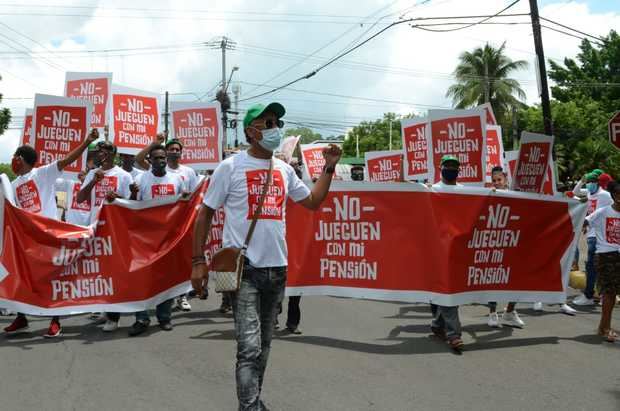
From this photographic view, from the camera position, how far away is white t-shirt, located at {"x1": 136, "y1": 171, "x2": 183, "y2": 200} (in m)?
7.75

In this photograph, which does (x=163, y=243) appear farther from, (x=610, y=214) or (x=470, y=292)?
(x=610, y=214)

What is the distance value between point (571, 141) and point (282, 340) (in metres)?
36.5

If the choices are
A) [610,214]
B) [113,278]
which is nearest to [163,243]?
[113,278]

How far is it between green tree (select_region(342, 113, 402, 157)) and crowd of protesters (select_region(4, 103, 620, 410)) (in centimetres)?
6930

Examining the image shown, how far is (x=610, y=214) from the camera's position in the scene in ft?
24.6

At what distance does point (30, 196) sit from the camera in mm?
7340

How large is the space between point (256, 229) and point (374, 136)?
259 ft

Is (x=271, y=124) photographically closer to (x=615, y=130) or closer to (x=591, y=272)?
(x=615, y=130)

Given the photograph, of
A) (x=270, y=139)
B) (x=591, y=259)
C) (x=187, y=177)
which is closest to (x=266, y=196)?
(x=270, y=139)

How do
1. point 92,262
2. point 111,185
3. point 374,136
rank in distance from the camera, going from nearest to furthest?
point 92,262 < point 111,185 < point 374,136

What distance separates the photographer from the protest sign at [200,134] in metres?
11.5

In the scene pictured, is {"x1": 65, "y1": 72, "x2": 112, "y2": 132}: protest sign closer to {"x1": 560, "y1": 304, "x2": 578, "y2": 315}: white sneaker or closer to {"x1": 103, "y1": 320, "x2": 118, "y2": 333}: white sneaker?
{"x1": 103, "y1": 320, "x2": 118, "y2": 333}: white sneaker

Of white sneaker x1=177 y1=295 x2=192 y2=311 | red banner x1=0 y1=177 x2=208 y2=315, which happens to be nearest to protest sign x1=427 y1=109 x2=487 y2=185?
white sneaker x1=177 y1=295 x2=192 y2=311

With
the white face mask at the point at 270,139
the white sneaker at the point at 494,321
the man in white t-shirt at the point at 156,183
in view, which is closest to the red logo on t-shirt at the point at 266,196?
the white face mask at the point at 270,139
